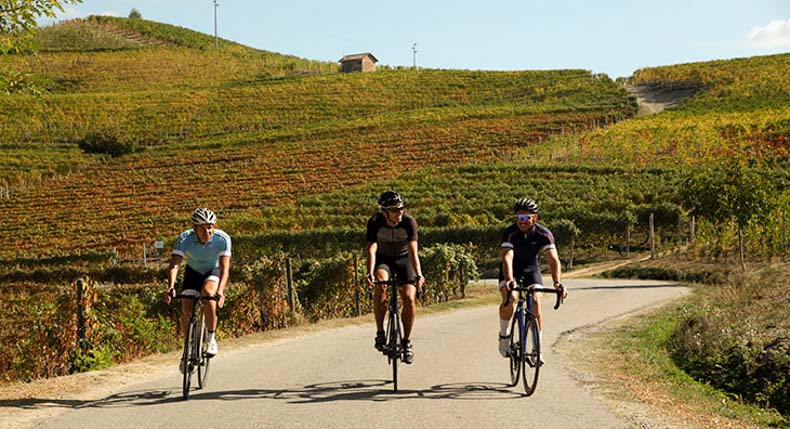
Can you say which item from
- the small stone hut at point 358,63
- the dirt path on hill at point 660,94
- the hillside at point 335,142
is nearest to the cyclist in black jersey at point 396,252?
the hillside at point 335,142

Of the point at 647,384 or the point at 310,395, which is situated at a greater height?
the point at 310,395

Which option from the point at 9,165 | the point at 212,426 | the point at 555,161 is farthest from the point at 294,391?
the point at 9,165

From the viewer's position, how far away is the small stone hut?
147125 millimetres

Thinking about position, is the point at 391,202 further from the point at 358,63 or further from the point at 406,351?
the point at 358,63

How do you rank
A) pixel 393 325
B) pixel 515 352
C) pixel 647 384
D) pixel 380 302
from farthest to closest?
pixel 380 302 < pixel 647 384 < pixel 393 325 < pixel 515 352

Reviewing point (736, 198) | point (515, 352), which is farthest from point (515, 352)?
point (736, 198)

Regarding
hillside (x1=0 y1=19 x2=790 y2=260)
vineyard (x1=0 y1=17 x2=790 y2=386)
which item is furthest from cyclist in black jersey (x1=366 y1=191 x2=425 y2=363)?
hillside (x1=0 y1=19 x2=790 y2=260)

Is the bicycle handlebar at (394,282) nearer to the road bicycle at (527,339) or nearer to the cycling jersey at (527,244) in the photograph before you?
the cycling jersey at (527,244)

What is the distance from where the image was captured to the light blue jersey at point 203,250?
32.2 ft

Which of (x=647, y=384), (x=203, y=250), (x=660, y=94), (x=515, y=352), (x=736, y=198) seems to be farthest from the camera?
(x=660, y=94)

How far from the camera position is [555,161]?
221ft

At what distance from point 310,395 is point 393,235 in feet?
6.76

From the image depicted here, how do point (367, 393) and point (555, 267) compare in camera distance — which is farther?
point (367, 393)

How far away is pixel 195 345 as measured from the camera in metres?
9.84
